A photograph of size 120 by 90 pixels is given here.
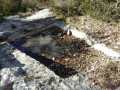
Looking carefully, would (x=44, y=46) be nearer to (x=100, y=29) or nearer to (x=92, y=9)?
(x=100, y=29)

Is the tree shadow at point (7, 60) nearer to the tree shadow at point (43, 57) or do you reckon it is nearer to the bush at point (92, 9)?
the tree shadow at point (43, 57)

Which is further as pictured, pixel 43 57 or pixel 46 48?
pixel 46 48

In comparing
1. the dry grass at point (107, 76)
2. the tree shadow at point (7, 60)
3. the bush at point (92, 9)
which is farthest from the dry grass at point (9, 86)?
the bush at point (92, 9)

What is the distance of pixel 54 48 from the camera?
5.70m

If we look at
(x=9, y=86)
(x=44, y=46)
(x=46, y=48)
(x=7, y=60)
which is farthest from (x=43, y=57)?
(x=9, y=86)

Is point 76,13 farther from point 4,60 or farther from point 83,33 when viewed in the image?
point 4,60

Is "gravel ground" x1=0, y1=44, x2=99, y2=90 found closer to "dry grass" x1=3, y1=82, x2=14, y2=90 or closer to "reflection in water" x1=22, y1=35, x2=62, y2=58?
"dry grass" x1=3, y1=82, x2=14, y2=90

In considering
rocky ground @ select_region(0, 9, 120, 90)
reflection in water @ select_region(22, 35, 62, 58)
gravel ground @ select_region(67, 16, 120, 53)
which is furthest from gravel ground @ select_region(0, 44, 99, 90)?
gravel ground @ select_region(67, 16, 120, 53)

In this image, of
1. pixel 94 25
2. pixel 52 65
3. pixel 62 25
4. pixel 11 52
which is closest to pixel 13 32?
pixel 11 52

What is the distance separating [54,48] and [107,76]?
247cm

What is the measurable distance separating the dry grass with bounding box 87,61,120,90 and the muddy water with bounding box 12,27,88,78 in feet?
2.27

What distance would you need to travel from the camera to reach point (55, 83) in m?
3.73

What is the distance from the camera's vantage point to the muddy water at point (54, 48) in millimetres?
4750

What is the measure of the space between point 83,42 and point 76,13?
2.40 m
